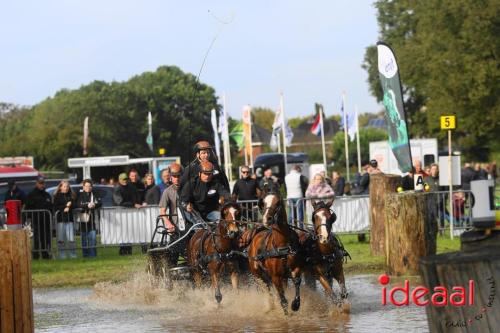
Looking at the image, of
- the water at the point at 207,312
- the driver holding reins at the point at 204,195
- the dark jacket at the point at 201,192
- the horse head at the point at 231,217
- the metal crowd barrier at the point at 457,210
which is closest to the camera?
the water at the point at 207,312

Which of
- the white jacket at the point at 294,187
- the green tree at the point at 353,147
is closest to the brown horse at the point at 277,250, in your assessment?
the white jacket at the point at 294,187

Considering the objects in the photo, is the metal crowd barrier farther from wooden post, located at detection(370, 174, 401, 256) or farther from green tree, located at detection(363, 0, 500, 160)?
green tree, located at detection(363, 0, 500, 160)

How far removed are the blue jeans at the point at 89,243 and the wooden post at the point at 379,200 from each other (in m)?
6.88

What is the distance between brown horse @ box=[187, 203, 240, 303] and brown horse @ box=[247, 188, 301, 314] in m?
0.86

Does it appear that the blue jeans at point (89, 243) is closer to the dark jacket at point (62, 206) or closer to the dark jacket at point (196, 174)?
the dark jacket at point (62, 206)

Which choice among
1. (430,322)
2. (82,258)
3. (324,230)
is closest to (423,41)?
(82,258)

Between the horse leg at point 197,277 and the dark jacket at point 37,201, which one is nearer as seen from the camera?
the horse leg at point 197,277

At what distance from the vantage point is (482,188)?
7.58 metres

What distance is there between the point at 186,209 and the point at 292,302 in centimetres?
288

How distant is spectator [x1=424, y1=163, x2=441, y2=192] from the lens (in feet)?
86.4

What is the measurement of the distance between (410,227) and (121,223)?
921 cm

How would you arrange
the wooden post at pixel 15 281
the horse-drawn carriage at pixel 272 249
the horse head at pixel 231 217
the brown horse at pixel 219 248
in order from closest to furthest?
the wooden post at pixel 15 281
the horse-drawn carriage at pixel 272 249
the horse head at pixel 231 217
the brown horse at pixel 219 248

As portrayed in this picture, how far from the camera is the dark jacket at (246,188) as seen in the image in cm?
2530

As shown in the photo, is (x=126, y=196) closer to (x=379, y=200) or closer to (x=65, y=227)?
(x=65, y=227)
